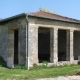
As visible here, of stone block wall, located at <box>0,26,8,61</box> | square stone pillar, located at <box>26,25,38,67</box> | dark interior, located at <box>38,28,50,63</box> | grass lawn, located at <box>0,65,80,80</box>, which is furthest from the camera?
dark interior, located at <box>38,28,50,63</box>

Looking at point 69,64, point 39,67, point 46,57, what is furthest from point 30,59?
point 46,57

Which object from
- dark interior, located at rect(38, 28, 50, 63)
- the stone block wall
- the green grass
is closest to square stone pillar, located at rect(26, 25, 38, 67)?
the green grass

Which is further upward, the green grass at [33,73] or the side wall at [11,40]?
the side wall at [11,40]

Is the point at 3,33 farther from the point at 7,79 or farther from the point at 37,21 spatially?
the point at 7,79

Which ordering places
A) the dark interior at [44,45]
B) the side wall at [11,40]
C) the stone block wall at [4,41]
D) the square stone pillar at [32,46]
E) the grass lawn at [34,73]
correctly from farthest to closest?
the dark interior at [44,45] < the stone block wall at [4,41] < the side wall at [11,40] < the square stone pillar at [32,46] < the grass lawn at [34,73]

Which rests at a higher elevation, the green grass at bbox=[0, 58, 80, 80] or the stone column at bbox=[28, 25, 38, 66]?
the stone column at bbox=[28, 25, 38, 66]

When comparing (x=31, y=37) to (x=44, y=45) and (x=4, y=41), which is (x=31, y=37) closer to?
(x=4, y=41)

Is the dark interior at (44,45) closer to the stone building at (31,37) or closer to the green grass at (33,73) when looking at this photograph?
the stone building at (31,37)

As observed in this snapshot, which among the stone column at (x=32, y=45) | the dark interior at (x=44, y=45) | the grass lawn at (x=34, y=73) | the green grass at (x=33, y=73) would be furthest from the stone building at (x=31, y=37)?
the grass lawn at (x=34, y=73)

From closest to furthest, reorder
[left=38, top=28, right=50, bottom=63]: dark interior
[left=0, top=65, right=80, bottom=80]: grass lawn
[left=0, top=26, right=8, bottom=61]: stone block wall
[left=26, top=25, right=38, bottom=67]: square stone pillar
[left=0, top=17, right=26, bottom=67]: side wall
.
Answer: [left=0, top=65, right=80, bottom=80]: grass lawn
[left=26, top=25, right=38, bottom=67]: square stone pillar
[left=0, top=17, right=26, bottom=67]: side wall
[left=0, top=26, right=8, bottom=61]: stone block wall
[left=38, top=28, right=50, bottom=63]: dark interior

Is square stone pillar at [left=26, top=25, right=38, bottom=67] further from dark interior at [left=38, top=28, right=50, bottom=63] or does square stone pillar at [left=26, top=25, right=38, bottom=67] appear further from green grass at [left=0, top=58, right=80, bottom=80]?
dark interior at [left=38, top=28, right=50, bottom=63]

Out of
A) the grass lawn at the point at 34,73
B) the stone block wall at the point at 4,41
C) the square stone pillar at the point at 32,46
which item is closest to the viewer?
the grass lawn at the point at 34,73

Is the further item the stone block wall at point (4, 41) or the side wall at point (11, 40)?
the stone block wall at point (4, 41)

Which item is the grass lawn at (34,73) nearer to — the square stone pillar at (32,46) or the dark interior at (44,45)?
the square stone pillar at (32,46)
